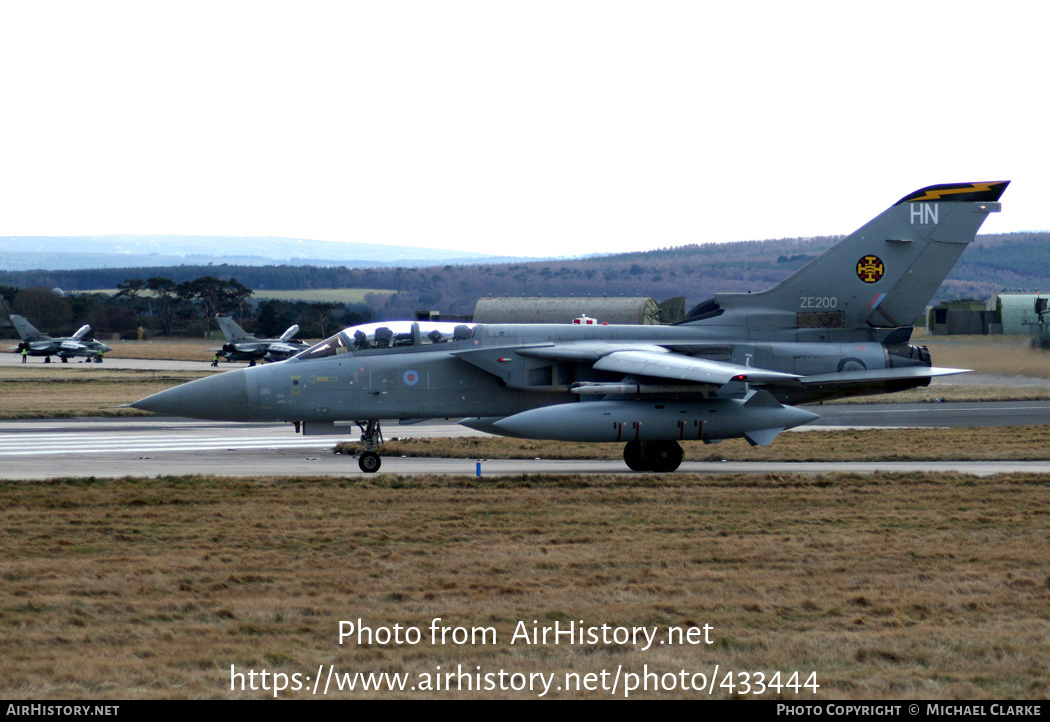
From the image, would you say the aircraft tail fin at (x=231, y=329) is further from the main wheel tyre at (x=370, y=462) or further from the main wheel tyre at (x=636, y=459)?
the main wheel tyre at (x=636, y=459)

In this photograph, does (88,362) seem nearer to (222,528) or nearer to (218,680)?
(222,528)

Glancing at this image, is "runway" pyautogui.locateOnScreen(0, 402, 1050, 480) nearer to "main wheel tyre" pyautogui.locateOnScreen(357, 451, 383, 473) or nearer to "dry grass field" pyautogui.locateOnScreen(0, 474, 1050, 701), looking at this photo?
"main wheel tyre" pyautogui.locateOnScreen(357, 451, 383, 473)

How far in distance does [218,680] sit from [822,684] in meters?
3.71

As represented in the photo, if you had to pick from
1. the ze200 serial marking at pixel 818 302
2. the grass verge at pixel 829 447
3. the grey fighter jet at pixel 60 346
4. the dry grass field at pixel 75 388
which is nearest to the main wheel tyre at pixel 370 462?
the grass verge at pixel 829 447

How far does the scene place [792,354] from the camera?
18.4 meters

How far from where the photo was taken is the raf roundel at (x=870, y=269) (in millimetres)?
18672

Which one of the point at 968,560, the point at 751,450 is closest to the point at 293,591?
the point at 968,560

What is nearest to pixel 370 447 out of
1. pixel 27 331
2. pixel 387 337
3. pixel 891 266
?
pixel 387 337

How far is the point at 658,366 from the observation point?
53.3 ft

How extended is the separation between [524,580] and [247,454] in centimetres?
1240

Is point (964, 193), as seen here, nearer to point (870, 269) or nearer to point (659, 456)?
point (870, 269)

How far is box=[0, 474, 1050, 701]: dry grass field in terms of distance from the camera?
21.2 feet

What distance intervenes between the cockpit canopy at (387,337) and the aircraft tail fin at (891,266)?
5.10 metres

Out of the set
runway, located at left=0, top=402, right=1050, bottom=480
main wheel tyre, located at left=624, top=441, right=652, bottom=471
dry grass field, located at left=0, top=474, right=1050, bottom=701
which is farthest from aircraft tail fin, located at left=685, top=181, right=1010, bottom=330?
dry grass field, located at left=0, top=474, right=1050, bottom=701
